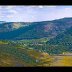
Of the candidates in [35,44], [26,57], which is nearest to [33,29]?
[35,44]

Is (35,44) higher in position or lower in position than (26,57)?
higher

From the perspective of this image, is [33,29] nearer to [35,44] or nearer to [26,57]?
[35,44]

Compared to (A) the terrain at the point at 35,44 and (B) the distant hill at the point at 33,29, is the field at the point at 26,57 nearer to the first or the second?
(A) the terrain at the point at 35,44

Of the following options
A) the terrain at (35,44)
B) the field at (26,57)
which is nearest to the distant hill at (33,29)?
the terrain at (35,44)

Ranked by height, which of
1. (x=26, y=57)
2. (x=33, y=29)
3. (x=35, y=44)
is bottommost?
(x=26, y=57)

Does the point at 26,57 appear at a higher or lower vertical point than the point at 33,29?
lower

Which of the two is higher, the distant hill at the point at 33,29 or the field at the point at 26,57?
the distant hill at the point at 33,29

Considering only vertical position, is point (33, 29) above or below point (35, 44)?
above
